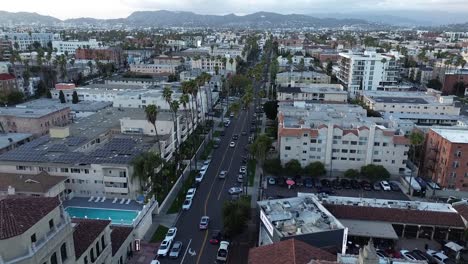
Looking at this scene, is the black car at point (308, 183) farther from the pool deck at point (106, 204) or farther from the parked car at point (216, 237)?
the pool deck at point (106, 204)

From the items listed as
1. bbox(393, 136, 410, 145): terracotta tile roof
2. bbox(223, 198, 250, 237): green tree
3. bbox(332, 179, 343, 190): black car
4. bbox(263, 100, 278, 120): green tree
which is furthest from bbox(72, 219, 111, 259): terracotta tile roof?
bbox(263, 100, 278, 120): green tree

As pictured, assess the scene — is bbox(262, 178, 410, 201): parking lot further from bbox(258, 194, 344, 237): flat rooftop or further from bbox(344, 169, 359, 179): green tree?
bbox(258, 194, 344, 237): flat rooftop

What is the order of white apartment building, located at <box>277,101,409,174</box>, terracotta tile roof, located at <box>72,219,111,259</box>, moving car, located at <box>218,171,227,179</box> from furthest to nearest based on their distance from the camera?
moving car, located at <box>218,171,227,179</box>
white apartment building, located at <box>277,101,409,174</box>
terracotta tile roof, located at <box>72,219,111,259</box>

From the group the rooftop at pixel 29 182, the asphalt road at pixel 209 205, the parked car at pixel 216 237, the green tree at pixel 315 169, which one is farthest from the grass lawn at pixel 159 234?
the green tree at pixel 315 169

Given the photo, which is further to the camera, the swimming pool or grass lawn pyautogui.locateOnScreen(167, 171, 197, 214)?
grass lawn pyautogui.locateOnScreen(167, 171, 197, 214)

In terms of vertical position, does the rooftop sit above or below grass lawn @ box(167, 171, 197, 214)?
above

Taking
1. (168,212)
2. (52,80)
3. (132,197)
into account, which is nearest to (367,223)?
(168,212)

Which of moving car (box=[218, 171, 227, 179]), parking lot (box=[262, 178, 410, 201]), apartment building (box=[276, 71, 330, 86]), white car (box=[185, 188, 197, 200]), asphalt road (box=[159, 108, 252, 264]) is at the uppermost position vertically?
apartment building (box=[276, 71, 330, 86])
